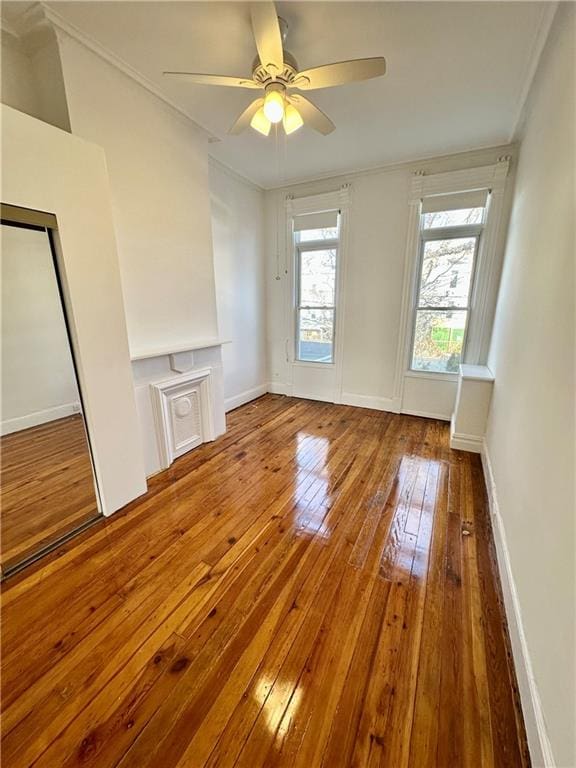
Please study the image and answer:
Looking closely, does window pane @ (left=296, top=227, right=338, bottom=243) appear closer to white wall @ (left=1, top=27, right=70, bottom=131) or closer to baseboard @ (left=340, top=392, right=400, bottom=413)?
baseboard @ (left=340, top=392, right=400, bottom=413)

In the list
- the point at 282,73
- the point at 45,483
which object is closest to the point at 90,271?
the point at 45,483

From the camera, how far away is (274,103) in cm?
184

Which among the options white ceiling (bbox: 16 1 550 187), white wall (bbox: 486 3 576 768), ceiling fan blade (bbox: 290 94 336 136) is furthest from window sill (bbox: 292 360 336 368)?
ceiling fan blade (bbox: 290 94 336 136)

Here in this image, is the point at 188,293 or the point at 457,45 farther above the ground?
the point at 457,45

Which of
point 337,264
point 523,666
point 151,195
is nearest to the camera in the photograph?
point 523,666

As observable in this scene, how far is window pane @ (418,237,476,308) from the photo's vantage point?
11.3 feet

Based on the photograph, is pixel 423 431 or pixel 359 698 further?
pixel 423 431

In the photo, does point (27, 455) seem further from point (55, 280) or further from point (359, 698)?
point (359, 698)

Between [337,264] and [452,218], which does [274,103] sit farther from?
[452,218]

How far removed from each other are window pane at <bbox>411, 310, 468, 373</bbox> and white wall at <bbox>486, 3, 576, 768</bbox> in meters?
1.25

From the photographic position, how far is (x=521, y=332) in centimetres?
192

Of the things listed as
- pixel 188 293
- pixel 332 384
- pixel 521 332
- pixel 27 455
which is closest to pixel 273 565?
pixel 27 455

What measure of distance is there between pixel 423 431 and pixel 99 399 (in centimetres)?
320

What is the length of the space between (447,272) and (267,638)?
3804 millimetres
